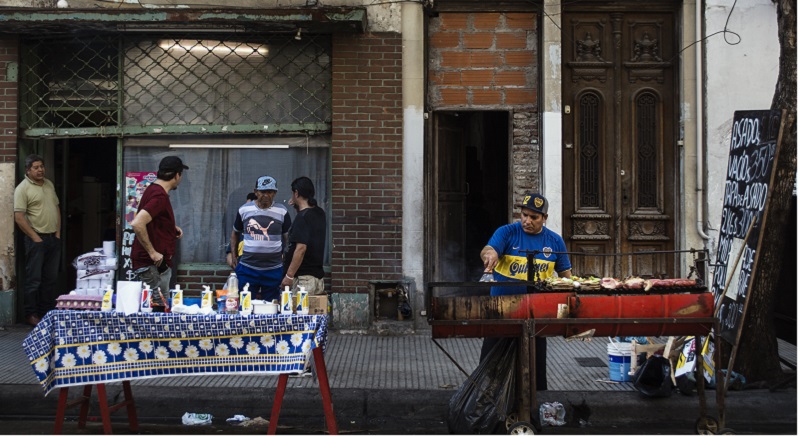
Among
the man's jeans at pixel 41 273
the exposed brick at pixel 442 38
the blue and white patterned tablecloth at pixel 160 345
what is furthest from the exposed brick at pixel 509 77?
the man's jeans at pixel 41 273

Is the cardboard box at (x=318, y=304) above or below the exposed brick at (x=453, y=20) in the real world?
below

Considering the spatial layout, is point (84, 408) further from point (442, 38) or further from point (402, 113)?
point (442, 38)

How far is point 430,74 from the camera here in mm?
10016

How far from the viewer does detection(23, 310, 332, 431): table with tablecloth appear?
5.50 metres

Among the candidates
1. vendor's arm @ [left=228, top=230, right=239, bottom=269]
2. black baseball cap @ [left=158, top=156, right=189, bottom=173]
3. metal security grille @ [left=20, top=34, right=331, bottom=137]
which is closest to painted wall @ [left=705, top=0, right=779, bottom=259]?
metal security grille @ [left=20, top=34, right=331, bottom=137]

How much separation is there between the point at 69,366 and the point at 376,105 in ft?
17.1

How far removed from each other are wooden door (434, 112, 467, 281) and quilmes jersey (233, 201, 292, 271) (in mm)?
2658

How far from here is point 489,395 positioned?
588 centimetres

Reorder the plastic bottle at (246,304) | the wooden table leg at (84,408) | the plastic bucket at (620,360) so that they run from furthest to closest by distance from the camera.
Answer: the plastic bucket at (620,360)
the wooden table leg at (84,408)
the plastic bottle at (246,304)

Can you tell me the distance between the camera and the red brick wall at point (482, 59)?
32.7 ft

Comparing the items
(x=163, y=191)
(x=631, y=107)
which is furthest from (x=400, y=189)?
(x=163, y=191)

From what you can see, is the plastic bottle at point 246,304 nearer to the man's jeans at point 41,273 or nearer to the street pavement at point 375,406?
the street pavement at point 375,406

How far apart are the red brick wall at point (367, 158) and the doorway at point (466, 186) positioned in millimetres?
585

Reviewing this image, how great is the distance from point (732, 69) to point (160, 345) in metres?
7.22
